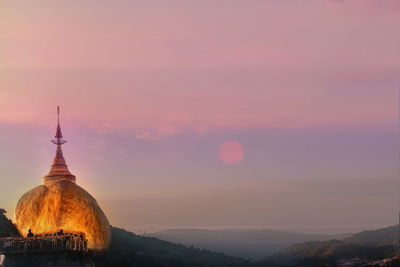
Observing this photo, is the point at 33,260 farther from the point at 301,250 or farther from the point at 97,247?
the point at 301,250

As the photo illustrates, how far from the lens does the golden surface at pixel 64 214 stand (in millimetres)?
54531

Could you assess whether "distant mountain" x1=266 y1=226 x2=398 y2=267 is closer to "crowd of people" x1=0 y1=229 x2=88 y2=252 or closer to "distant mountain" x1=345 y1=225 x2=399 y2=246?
"distant mountain" x1=345 y1=225 x2=399 y2=246

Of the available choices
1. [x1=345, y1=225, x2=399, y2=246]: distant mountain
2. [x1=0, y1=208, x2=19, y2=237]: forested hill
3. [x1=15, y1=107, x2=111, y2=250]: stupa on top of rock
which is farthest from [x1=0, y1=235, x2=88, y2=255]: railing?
[x1=345, y1=225, x2=399, y2=246]: distant mountain

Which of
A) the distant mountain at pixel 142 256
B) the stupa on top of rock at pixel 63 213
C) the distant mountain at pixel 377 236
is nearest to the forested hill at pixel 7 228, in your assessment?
the stupa on top of rock at pixel 63 213

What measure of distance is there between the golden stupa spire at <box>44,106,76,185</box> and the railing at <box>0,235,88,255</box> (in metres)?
9.80

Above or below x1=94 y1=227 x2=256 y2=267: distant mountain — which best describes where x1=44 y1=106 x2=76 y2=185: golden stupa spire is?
above

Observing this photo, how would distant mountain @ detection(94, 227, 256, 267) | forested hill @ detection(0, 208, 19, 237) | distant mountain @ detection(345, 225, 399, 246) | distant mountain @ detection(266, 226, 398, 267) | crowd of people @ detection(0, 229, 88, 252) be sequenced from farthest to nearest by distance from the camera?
distant mountain @ detection(345, 225, 399, 246)
distant mountain @ detection(266, 226, 398, 267)
distant mountain @ detection(94, 227, 256, 267)
forested hill @ detection(0, 208, 19, 237)
crowd of people @ detection(0, 229, 88, 252)

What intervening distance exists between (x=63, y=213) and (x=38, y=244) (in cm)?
577

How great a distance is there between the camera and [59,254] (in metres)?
49.3

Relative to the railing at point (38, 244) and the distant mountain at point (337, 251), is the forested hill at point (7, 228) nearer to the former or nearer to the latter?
the railing at point (38, 244)

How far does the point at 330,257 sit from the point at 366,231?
190ft

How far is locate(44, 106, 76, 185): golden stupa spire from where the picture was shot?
59969 mm

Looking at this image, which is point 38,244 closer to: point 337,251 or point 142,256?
point 142,256

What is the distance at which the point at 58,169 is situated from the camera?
6078cm
